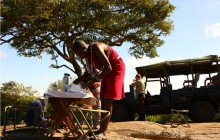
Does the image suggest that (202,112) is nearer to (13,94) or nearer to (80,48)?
(80,48)

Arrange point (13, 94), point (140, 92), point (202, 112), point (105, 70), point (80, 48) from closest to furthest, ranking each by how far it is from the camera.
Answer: point (105, 70) → point (80, 48) → point (140, 92) → point (202, 112) → point (13, 94)

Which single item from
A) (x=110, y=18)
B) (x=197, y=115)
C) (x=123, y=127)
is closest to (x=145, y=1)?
(x=110, y=18)

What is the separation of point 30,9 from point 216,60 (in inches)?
347

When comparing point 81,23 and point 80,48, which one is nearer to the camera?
point 80,48

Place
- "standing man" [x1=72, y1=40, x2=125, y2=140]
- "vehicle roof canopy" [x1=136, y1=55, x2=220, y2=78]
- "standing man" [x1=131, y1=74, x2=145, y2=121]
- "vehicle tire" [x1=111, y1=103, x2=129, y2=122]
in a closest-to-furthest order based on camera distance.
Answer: "standing man" [x1=72, y1=40, x2=125, y2=140], "standing man" [x1=131, y1=74, x2=145, y2=121], "vehicle roof canopy" [x1=136, y1=55, x2=220, y2=78], "vehicle tire" [x1=111, y1=103, x2=129, y2=122]

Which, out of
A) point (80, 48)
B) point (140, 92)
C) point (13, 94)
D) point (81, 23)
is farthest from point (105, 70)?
point (13, 94)

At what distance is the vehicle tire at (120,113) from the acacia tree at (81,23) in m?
6.29

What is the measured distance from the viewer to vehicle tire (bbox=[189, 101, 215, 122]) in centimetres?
1188

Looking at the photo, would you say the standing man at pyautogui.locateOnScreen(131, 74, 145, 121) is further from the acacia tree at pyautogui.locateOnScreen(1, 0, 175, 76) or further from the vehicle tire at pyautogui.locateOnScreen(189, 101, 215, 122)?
the acacia tree at pyautogui.locateOnScreen(1, 0, 175, 76)

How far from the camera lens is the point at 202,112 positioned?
11953 mm

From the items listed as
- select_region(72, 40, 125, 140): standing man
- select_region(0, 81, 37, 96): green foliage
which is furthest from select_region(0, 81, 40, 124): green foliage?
select_region(72, 40, 125, 140): standing man

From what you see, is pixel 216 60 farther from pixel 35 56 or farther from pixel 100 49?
pixel 35 56

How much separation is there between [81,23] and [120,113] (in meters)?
7.07

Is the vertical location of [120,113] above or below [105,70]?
below
